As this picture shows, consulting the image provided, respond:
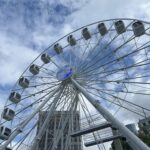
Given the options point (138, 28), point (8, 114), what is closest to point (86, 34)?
point (138, 28)

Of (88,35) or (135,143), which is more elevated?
(88,35)

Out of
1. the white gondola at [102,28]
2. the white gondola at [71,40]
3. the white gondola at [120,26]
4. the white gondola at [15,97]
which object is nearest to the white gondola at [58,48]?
the white gondola at [71,40]

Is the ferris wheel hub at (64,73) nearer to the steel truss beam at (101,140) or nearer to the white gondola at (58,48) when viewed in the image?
the white gondola at (58,48)

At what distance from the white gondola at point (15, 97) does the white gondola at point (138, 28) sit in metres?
11.1

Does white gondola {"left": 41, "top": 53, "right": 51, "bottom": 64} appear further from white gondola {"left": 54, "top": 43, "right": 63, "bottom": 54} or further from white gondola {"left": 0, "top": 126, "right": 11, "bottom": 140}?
white gondola {"left": 0, "top": 126, "right": 11, "bottom": 140}

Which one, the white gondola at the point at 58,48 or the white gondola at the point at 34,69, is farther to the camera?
the white gondola at the point at 58,48

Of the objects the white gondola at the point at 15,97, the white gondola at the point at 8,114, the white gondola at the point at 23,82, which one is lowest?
the white gondola at the point at 8,114

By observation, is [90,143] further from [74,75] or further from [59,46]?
[59,46]

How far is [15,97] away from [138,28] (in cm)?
1161

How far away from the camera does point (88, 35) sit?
2277 cm

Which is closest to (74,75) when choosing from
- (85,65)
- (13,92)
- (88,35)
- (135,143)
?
(85,65)

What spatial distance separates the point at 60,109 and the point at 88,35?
703cm

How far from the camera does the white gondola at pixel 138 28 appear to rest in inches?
738

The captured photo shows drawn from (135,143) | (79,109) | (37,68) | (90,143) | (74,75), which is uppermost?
(37,68)
